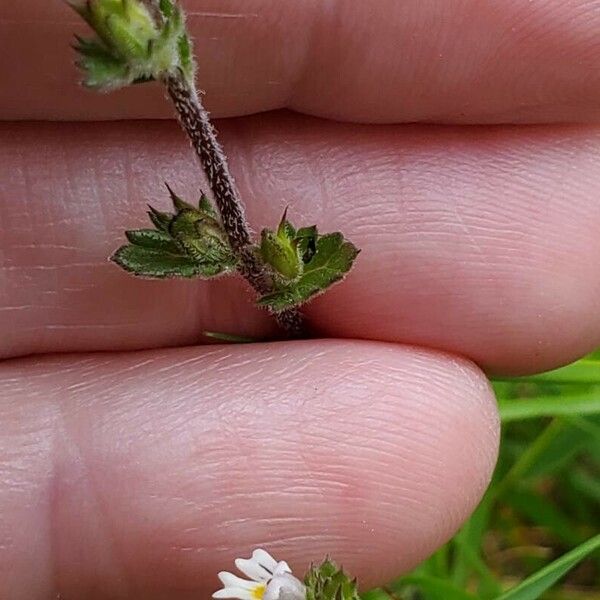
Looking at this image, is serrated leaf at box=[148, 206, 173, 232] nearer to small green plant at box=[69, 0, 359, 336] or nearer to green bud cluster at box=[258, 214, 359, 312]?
small green plant at box=[69, 0, 359, 336]

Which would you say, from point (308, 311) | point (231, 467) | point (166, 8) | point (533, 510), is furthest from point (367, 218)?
point (533, 510)

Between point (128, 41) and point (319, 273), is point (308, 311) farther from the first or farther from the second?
point (128, 41)

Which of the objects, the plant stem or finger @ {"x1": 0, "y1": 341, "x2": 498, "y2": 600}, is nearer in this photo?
the plant stem

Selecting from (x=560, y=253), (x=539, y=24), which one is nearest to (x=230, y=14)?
(x=539, y=24)

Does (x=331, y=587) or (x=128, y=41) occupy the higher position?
(x=128, y=41)

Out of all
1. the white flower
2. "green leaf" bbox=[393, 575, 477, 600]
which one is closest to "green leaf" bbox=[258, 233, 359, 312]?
the white flower

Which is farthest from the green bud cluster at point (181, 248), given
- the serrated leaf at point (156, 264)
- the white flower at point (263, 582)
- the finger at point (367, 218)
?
the white flower at point (263, 582)

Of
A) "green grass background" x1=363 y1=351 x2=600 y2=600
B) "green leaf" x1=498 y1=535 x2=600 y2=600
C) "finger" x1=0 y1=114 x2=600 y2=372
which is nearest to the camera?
"green leaf" x1=498 y1=535 x2=600 y2=600
